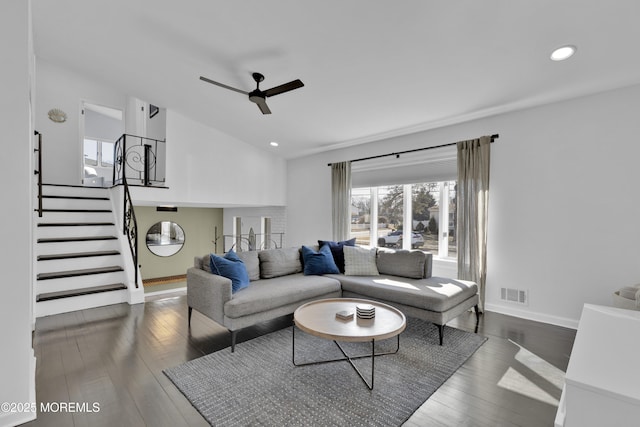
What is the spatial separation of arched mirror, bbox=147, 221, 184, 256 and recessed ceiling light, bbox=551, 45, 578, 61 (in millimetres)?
8121

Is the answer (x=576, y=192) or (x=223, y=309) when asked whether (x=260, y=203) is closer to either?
(x=223, y=309)

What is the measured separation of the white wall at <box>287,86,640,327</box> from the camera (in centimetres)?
321

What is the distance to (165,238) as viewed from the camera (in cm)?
789

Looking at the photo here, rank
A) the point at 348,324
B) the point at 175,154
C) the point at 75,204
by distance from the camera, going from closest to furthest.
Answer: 1. the point at 348,324
2. the point at 75,204
3. the point at 175,154

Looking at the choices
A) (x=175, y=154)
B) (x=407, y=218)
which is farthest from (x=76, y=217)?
(x=407, y=218)

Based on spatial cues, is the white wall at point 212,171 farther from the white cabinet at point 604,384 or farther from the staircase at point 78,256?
the white cabinet at point 604,384

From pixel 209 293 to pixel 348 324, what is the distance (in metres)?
1.54

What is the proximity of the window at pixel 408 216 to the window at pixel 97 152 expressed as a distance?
6.70m

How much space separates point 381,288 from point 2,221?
10.8 ft

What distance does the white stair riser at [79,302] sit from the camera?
12.4ft

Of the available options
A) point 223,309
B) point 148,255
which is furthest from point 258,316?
point 148,255

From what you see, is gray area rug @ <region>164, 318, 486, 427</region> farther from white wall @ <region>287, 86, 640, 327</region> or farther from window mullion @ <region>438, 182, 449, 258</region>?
window mullion @ <region>438, 182, 449, 258</region>

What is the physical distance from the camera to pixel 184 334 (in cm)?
331

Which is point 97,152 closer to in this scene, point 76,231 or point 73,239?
point 76,231
